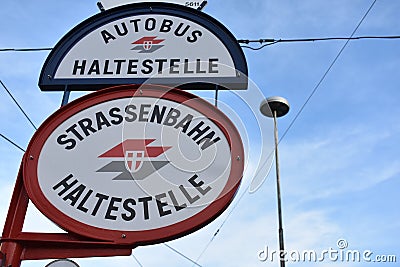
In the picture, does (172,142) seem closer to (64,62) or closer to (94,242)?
(94,242)

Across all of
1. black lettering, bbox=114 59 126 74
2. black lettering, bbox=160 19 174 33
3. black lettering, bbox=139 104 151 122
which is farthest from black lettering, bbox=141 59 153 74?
black lettering, bbox=139 104 151 122

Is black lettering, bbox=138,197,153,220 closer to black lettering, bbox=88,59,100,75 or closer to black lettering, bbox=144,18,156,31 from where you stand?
black lettering, bbox=88,59,100,75

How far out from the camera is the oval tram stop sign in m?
1.83

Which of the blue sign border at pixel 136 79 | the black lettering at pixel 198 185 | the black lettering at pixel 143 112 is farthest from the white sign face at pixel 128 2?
the black lettering at pixel 198 185

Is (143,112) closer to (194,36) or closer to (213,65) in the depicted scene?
(213,65)

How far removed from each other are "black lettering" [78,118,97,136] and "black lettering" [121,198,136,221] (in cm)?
40

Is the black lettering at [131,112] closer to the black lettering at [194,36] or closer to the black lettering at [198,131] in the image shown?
the black lettering at [198,131]

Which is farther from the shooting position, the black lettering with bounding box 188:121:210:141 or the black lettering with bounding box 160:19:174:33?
the black lettering with bounding box 160:19:174:33

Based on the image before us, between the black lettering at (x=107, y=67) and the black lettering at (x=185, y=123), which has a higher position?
the black lettering at (x=107, y=67)

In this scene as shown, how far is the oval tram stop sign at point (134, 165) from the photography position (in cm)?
183

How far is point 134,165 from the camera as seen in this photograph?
1995 millimetres

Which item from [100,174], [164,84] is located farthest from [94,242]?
[164,84]

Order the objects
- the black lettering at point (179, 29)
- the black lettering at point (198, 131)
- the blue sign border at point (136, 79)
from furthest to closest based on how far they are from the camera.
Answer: the black lettering at point (179, 29)
the blue sign border at point (136, 79)
the black lettering at point (198, 131)

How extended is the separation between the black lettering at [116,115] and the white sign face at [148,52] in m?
0.38
